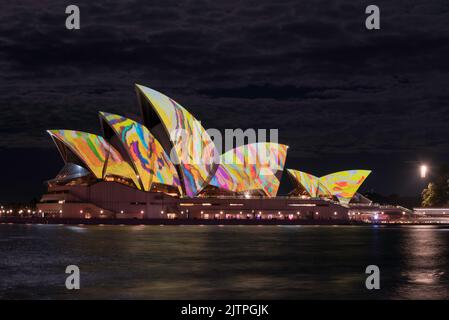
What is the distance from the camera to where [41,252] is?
42531 mm

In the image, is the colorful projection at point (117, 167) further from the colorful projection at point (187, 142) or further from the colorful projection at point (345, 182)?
the colorful projection at point (345, 182)

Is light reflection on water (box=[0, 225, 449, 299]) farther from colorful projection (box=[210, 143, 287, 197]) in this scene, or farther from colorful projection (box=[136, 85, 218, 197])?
colorful projection (box=[210, 143, 287, 197])

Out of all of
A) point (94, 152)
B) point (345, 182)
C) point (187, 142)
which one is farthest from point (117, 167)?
point (345, 182)

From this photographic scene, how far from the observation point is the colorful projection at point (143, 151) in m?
96.8

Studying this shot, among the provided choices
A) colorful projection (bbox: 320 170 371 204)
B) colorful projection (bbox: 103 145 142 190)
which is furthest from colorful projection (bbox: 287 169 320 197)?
colorful projection (bbox: 103 145 142 190)

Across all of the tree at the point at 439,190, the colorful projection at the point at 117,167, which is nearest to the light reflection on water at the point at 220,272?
the colorful projection at the point at 117,167

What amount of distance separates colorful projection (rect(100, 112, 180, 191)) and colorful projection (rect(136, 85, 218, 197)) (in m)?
2.42

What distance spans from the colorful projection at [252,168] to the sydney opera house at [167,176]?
0.18m

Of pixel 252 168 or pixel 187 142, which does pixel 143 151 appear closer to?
pixel 187 142

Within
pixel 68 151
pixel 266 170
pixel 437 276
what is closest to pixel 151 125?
pixel 68 151

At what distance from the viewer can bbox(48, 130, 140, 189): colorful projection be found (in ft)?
320

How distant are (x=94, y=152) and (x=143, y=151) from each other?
754cm
